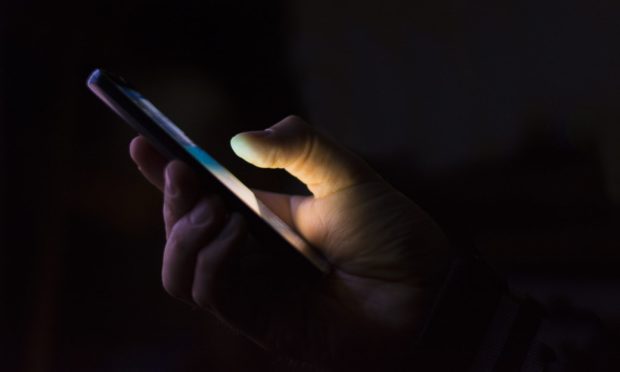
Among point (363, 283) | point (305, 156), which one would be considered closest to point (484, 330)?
point (363, 283)

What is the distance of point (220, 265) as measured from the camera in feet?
2.10

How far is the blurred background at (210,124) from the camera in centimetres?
121

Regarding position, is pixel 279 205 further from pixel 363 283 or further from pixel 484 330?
pixel 484 330

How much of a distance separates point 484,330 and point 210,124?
1.01m

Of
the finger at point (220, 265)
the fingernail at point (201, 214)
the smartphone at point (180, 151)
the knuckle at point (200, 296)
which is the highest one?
the smartphone at point (180, 151)

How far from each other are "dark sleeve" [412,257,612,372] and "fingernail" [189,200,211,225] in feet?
1.09

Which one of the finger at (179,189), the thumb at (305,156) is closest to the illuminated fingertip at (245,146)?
the thumb at (305,156)

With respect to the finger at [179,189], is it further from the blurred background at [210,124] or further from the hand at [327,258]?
the blurred background at [210,124]

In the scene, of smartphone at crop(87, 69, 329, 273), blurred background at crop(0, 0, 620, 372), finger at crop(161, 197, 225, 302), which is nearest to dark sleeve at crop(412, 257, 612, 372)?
smartphone at crop(87, 69, 329, 273)

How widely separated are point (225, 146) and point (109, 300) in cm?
55

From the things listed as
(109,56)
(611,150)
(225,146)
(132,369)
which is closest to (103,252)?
(132,369)

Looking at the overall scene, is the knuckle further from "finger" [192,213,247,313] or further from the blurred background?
the blurred background

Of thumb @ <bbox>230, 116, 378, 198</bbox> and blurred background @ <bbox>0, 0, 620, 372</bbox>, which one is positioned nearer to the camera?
thumb @ <bbox>230, 116, 378, 198</bbox>

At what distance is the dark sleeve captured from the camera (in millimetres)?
671
